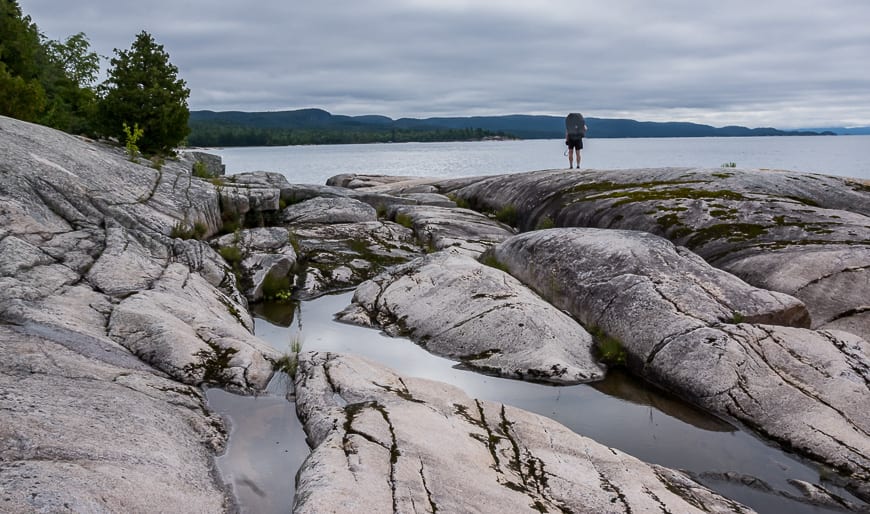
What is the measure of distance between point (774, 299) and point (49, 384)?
42.7 feet

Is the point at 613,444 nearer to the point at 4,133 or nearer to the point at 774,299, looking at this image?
the point at 774,299

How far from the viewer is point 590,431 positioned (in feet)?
32.4

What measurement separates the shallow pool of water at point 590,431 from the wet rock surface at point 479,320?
14.7 inches

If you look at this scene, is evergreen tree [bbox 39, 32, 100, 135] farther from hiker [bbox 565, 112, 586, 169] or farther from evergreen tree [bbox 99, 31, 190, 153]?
hiker [bbox 565, 112, 586, 169]

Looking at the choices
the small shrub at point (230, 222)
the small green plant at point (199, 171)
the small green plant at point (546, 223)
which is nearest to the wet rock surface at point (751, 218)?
the small green plant at point (546, 223)

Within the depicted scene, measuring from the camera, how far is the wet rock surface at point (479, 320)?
12070 mm

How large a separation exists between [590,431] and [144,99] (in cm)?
2143

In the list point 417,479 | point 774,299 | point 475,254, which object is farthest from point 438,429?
point 475,254

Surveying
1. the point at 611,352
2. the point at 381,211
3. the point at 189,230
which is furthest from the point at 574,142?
the point at 189,230

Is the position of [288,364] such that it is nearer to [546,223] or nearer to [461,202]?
[546,223]

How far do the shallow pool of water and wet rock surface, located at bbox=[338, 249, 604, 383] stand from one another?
1.23 ft

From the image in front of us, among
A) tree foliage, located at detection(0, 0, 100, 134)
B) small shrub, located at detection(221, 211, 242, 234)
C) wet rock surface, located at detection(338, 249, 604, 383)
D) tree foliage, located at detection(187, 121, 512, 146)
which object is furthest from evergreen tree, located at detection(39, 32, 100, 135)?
tree foliage, located at detection(187, 121, 512, 146)

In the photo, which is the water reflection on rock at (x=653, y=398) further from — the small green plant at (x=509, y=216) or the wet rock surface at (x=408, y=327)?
the small green plant at (x=509, y=216)

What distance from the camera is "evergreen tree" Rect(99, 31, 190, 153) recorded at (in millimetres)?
23328
